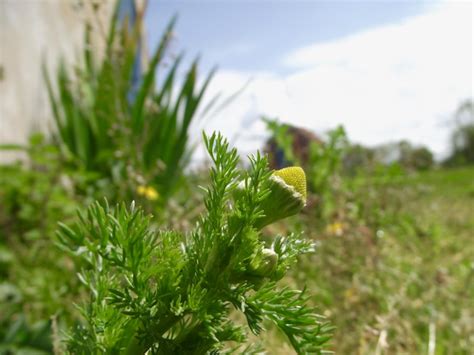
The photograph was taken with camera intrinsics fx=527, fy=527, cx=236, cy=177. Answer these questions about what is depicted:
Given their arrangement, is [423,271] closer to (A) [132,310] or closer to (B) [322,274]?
(B) [322,274]

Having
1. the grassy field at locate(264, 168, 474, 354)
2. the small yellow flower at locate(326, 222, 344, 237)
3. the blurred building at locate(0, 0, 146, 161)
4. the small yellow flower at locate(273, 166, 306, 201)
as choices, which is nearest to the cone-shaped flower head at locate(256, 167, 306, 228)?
the small yellow flower at locate(273, 166, 306, 201)

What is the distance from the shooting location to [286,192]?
433 mm

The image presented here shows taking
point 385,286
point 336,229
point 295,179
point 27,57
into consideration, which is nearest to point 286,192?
point 295,179

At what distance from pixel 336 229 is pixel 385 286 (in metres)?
0.36

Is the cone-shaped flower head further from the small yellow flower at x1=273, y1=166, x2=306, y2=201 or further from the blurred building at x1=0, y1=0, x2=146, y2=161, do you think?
the blurred building at x1=0, y1=0, x2=146, y2=161

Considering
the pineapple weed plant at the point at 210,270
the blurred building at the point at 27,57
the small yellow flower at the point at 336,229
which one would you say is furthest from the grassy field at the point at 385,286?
the blurred building at the point at 27,57

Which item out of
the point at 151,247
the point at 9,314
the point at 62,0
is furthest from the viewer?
the point at 62,0

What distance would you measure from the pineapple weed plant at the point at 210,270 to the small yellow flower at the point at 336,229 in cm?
179

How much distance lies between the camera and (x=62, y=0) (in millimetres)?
5969

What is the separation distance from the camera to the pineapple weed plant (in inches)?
16.7

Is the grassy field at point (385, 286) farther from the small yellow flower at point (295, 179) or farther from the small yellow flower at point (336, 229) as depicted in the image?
the small yellow flower at point (295, 179)

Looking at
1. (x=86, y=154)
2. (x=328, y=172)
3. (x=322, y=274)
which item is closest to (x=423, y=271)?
(x=322, y=274)

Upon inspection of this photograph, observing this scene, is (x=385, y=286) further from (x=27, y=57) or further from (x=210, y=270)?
(x=27, y=57)

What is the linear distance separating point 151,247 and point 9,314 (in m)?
1.40
